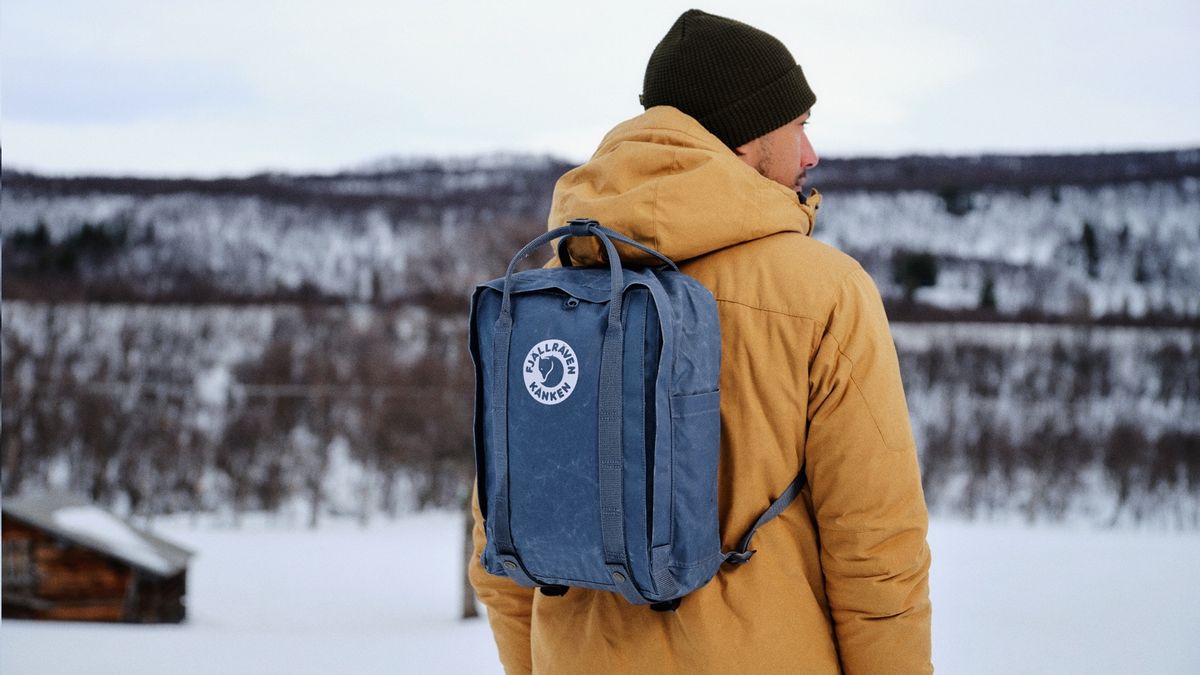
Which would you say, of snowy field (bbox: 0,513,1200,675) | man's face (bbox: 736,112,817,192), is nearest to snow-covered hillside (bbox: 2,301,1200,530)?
snowy field (bbox: 0,513,1200,675)

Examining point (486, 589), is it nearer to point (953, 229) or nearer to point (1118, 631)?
point (1118, 631)

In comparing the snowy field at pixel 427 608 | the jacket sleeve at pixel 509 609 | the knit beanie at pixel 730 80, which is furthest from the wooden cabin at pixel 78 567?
the knit beanie at pixel 730 80

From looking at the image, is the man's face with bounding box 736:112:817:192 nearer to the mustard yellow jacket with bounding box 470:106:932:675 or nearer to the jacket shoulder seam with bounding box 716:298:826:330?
the mustard yellow jacket with bounding box 470:106:932:675

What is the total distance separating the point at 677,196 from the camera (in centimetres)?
111

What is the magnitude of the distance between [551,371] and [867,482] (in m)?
0.44

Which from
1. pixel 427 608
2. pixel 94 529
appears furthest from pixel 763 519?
pixel 427 608

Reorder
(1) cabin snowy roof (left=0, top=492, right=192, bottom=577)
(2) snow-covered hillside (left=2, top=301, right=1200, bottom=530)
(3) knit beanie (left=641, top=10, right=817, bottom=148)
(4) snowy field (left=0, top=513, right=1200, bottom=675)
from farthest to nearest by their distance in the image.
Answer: (2) snow-covered hillside (left=2, top=301, right=1200, bottom=530) < (1) cabin snowy roof (left=0, top=492, right=192, bottom=577) < (4) snowy field (left=0, top=513, right=1200, bottom=675) < (3) knit beanie (left=641, top=10, right=817, bottom=148)

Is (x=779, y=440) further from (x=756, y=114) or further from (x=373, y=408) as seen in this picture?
(x=373, y=408)

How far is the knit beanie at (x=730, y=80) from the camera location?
1.28 metres

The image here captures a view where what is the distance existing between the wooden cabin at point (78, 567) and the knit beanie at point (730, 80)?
12.6m

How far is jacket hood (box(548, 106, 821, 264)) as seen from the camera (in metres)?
1.12

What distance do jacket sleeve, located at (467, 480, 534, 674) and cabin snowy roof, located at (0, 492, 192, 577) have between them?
12.1 meters

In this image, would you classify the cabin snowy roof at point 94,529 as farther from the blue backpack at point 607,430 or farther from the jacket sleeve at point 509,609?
the blue backpack at point 607,430

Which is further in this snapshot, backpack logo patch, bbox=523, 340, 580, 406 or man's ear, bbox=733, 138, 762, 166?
man's ear, bbox=733, 138, 762, 166
